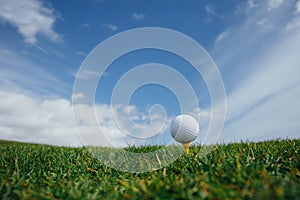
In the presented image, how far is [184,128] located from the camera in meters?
5.09

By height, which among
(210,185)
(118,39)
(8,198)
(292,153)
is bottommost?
(8,198)

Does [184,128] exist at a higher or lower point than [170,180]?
higher

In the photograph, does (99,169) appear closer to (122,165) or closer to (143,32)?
(122,165)

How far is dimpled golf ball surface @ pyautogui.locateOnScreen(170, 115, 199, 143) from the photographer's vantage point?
509cm

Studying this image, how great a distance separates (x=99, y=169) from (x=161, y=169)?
40.9 inches

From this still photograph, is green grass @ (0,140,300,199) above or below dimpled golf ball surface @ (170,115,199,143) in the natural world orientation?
below

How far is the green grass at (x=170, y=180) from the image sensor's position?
7.73 feet

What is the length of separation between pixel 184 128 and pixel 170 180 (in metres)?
2.13

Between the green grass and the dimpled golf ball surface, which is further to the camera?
the dimpled golf ball surface

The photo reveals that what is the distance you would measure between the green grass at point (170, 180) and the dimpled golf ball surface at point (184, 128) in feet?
1.08

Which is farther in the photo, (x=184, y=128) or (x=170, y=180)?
(x=184, y=128)

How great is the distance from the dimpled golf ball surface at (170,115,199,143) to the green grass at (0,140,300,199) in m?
0.33

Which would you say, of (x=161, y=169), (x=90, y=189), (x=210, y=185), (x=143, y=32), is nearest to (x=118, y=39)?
(x=143, y=32)

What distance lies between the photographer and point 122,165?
4.57m
